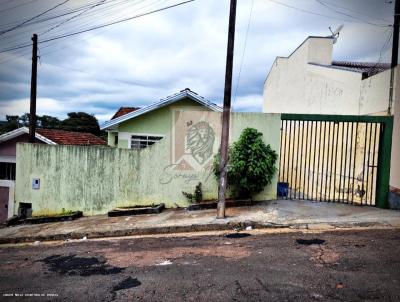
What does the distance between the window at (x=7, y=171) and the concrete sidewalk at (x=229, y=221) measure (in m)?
7.30

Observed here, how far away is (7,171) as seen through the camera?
652 inches

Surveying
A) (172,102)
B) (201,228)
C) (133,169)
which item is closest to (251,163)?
(201,228)

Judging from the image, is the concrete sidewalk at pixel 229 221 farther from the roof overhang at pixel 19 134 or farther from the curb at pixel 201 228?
the roof overhang at pixel 19 134

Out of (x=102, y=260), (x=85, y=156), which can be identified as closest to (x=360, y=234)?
(x=102, y=260)

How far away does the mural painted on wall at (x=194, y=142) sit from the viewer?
9977 millimetres

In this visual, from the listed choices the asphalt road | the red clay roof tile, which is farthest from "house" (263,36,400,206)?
the red clay roof tile

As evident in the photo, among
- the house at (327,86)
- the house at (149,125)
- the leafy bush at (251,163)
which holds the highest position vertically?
the house at (327,86)

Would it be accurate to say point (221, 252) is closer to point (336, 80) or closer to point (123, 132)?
point (123, 132)

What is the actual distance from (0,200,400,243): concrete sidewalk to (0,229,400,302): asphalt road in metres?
0.76

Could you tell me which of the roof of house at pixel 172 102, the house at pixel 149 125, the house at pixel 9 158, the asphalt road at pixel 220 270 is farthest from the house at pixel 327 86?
the house at pixel 9 158

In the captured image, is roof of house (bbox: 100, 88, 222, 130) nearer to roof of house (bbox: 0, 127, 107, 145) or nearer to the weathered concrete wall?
the weathered concrete wall

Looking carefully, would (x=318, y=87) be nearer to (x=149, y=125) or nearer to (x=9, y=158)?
(x=149, y=125)

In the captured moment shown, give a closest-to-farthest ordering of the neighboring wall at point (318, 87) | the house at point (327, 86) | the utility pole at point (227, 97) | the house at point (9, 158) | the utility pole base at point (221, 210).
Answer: the utility pole at point (227, 97)
the utility pole base at point (221, 210)
the house at point (327, 86)
the neighboring wall at point (318, 87)
the house at point (9, 158)

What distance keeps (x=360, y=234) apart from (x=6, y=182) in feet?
54.8
